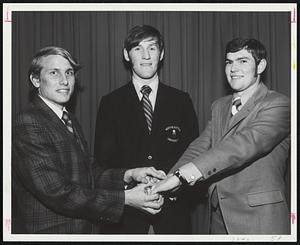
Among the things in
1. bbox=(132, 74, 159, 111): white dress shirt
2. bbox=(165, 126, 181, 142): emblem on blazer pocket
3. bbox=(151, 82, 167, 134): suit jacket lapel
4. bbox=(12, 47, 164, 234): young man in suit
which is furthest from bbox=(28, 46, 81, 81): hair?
bbox=(165, 126, 181, 142): emblem on blazer pocket

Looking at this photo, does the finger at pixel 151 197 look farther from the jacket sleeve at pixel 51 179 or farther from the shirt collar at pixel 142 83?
the shirt collar at pixel 142 83

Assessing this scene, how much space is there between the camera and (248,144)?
166 centimetres

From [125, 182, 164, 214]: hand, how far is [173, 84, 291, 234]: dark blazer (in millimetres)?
307

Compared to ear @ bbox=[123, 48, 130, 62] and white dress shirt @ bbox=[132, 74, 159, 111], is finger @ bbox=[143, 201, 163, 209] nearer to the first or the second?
white dress shirt @ bbox=[132, 74, 159, 111]

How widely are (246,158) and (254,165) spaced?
0.08 meters

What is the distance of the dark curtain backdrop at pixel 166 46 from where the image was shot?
74.1 inches

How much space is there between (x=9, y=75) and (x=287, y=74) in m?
1.53

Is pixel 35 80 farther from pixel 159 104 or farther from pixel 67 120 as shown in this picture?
pixel 159 104

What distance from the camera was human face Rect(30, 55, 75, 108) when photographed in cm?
181

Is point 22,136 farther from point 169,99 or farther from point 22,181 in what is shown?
point 169,99

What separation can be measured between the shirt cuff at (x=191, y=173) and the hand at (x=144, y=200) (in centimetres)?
24

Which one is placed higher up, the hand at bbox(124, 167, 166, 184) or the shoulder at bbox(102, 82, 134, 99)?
the shoulder at bbox(102, 82, 134, 99)

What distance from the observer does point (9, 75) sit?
187cm

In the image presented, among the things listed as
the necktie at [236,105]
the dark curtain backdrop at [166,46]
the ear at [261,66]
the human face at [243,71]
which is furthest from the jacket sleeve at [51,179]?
the ear at [261,66]
